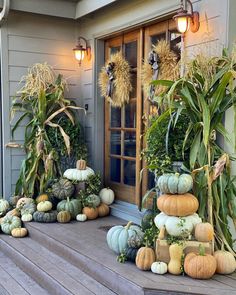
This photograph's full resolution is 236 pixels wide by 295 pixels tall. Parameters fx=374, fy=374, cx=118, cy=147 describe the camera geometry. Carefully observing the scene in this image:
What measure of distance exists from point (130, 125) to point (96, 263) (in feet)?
6.23

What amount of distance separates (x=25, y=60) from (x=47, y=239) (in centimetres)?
238

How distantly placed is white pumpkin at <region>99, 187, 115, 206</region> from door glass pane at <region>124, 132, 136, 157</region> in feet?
1.68

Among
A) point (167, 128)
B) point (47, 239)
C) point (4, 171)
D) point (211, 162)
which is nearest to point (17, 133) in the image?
point (4, 171)

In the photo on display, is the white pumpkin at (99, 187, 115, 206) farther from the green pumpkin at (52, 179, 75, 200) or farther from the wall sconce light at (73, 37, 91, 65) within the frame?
the wall sconce light at (73, 37, 91, 65)

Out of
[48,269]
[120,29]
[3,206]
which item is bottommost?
[48,269]

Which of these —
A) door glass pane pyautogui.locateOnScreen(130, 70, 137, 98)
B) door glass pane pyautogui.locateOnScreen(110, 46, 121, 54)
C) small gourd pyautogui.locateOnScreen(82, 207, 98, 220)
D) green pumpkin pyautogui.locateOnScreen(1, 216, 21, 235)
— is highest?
door glass pane pyautogui.locateOnScreen(110, 46, 121, 54)

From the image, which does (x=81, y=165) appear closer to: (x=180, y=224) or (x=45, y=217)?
(x=45, y=217)

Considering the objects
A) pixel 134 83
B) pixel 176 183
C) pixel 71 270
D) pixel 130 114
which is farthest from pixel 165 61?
pixel 71 270

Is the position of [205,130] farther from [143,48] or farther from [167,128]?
[143,48]

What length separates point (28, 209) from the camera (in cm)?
434

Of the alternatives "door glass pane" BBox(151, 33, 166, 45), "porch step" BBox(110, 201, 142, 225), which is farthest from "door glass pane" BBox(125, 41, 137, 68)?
"porch step" BBox(110, 201, 142, 225)

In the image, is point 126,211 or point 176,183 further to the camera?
point 126,211

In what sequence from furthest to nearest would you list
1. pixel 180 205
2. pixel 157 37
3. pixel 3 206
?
pixel 3 206 < pixel 157 37 < pixel 180 205

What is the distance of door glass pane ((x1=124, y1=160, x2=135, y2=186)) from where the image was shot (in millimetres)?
4438
